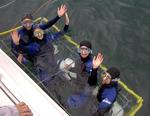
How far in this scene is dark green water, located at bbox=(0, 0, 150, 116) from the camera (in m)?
7.95

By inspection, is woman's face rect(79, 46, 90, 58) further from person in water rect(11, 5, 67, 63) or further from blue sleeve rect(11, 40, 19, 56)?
blue sleeve rect(11, 40, 19, 56)

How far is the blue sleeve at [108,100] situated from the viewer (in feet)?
19.9

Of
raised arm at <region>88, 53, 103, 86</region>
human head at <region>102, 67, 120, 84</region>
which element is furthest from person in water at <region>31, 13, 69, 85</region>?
human head at <region>102, 67, 120, 84</region>

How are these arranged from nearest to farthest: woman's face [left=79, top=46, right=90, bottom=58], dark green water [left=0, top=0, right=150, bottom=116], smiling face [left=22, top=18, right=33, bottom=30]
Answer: woman's face [left=79, top=46, right=90, bottom=58] → smiling face [left=22, top=18, right=33, bottom=30] → dark green water [left=0, top=0, right=150, bottom=116]

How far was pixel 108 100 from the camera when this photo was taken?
241 inches

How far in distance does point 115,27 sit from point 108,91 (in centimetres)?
320

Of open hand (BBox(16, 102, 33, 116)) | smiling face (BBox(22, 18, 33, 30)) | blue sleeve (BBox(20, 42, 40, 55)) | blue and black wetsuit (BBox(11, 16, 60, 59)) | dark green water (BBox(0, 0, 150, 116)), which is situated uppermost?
open hand (BBox(16, 102, 33, 116))

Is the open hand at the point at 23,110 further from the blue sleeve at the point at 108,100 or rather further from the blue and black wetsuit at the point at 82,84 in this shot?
the blue and black wetsuit at the point at 82,84

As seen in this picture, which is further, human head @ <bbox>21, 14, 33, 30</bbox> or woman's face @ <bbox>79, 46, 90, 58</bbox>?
human head @ <bbox>21, 14, 33, 30</bbox>

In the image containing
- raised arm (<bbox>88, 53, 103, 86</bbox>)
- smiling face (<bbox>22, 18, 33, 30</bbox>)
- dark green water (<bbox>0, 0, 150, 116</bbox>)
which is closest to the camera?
raised arm (<bbox>88, 53, 103, 86</bbox>)

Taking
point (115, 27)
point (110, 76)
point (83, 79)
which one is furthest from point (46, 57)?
point (115, 27)

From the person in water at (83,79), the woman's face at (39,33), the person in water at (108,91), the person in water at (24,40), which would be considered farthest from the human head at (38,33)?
the person in water at (108,91)

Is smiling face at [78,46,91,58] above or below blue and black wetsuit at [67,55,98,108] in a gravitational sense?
above

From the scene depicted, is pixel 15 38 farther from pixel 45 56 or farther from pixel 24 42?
pixel 45 56
